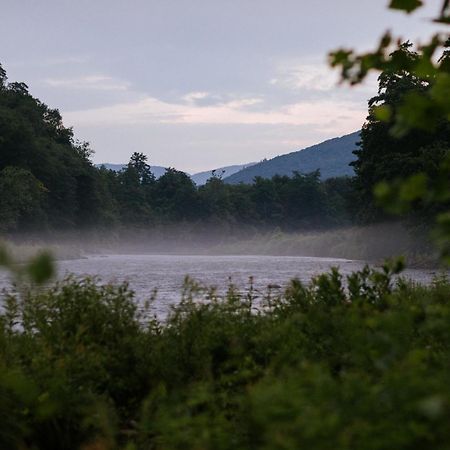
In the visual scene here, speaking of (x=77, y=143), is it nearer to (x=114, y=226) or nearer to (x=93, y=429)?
(x=114, y=226)

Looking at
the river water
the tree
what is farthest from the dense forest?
the river water

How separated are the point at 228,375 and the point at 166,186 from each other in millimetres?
163164

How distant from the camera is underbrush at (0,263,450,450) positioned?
9.18 ft

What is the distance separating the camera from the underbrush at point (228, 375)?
110 inches

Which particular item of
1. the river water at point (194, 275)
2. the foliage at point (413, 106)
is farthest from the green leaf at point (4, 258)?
the river water at point (194, 275)

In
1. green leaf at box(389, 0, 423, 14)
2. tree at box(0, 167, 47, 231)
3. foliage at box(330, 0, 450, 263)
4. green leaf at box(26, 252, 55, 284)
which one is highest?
tree at box(0, 167, 47, 231)

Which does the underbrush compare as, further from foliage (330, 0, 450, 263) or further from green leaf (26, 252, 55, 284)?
green leaf (26, 252, 55, 284)

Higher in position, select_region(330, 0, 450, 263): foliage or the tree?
the tree

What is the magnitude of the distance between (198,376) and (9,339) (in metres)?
1.70

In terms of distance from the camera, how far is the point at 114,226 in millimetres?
112438

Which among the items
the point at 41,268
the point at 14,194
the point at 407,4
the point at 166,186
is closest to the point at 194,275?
the point at 407,4

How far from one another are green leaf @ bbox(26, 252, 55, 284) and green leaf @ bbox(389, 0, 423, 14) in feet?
6.49

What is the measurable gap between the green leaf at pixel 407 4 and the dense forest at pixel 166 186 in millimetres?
739

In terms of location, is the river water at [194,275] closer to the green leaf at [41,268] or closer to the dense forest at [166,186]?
the dense forest at [166,186]
